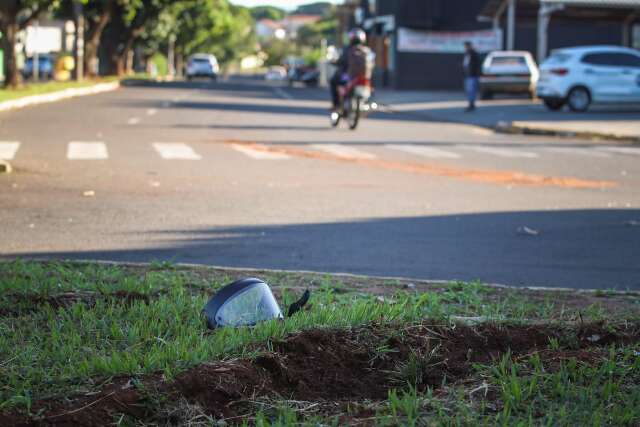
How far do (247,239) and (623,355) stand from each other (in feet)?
15.6

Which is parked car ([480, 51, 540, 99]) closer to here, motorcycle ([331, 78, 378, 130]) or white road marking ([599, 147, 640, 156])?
motorcycle ([331, 78, 378, 130])

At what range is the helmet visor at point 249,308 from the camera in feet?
16.9

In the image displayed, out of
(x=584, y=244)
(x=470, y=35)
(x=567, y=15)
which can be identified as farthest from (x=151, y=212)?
(x=470, y=35)

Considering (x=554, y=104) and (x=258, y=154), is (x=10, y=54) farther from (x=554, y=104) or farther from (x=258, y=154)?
(x=258, y=154)

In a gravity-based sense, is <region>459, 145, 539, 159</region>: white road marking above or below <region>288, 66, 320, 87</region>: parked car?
below

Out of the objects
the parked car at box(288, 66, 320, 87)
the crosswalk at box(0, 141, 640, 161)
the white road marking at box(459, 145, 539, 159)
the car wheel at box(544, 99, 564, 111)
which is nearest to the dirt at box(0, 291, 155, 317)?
the crosswalk at box(0, 141, 640, 161)

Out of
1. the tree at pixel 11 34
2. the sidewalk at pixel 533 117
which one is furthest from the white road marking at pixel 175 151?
the tree at pixel 11 34

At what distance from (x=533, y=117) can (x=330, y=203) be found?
18448mm

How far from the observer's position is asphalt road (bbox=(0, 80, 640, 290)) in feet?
27.3

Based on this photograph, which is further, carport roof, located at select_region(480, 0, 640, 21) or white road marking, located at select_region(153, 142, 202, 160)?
carport roof, located at select_region(480, 0, 640, 21)

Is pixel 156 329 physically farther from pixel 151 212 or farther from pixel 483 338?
pixel 151 212

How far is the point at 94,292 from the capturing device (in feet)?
19.7

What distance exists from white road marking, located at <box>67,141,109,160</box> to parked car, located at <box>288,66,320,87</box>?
186 feet

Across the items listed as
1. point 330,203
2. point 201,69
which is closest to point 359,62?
point 330,203
